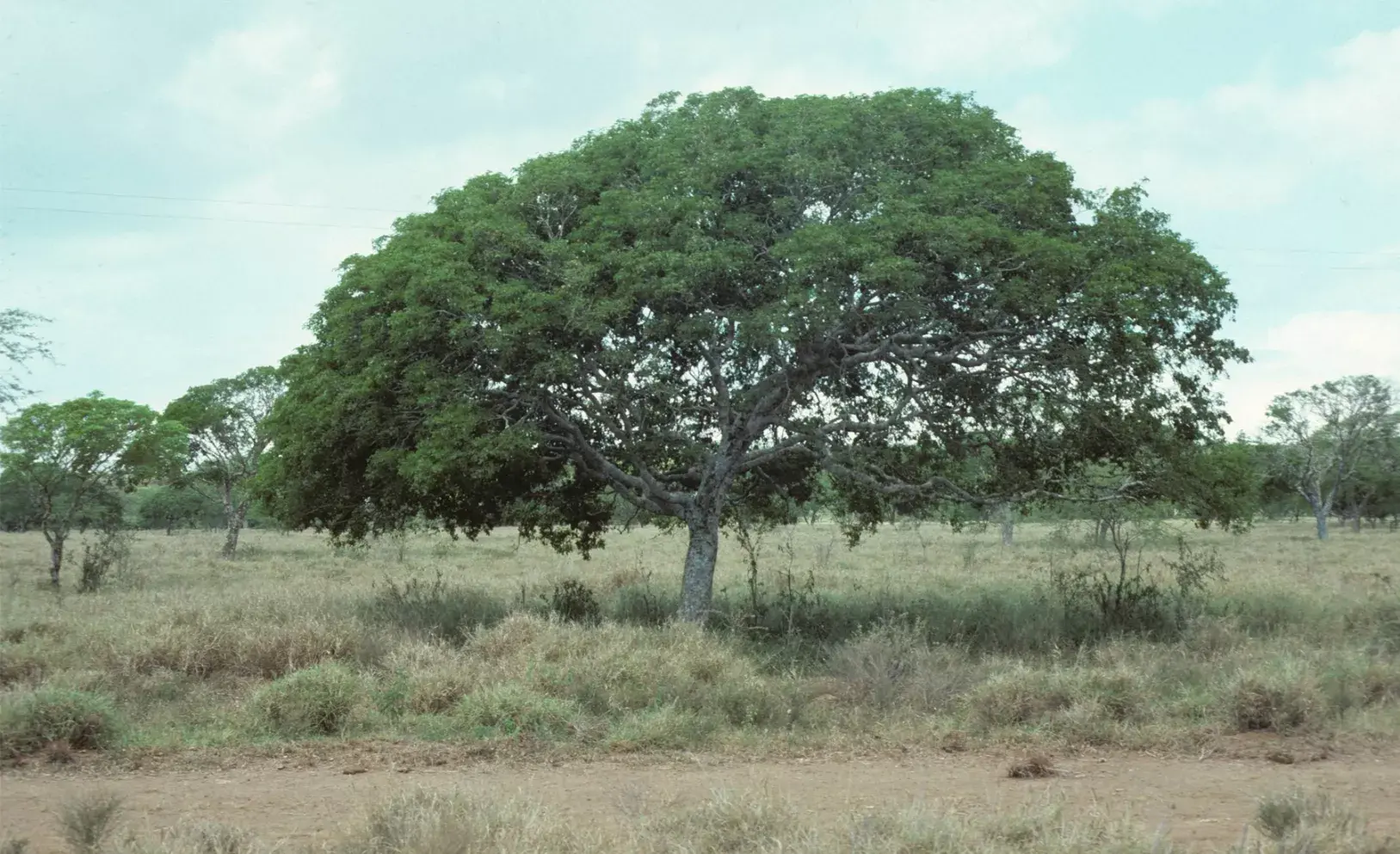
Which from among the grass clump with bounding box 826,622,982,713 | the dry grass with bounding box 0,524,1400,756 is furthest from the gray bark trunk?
the grass clump with bounding box 826,622,982,713

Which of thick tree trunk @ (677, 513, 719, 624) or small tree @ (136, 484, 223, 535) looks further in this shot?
small tree @ (136, 484, 223, 535)

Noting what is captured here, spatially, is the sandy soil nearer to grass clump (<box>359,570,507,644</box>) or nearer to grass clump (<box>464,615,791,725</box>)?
grass clump (<box>464,615,791,725</box>)

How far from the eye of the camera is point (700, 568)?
15.0 metres

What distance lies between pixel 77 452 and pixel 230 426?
10.6m

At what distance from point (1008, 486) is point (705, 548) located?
177 inches

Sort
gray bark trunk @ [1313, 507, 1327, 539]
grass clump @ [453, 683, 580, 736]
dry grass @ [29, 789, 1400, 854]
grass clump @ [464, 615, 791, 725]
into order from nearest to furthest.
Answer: dry grass @ [29, 789, 1400, 854] → grass clump @ [453, 683, 580, 736] → grass clump @ [464, 615, 791, 725] → gray bark trunk @ [1313, 507, 1327, 539]

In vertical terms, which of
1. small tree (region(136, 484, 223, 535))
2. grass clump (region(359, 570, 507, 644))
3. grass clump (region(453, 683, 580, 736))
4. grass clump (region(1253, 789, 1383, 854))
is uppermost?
grass clump (region(1253, 789, 1383, 854))

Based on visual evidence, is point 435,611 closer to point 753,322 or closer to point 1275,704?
point 753,322

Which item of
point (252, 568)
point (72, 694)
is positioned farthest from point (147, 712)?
point (252, 568)

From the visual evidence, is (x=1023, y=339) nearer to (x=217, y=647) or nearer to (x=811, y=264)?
(x=811, y=264)

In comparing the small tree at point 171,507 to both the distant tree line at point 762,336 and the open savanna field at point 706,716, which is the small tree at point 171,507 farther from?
the open savanna field at point 706,716

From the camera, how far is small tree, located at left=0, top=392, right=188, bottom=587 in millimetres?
24844

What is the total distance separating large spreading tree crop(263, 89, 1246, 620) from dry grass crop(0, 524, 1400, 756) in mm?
2006

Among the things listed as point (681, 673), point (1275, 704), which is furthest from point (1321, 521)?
point (681, 673)
